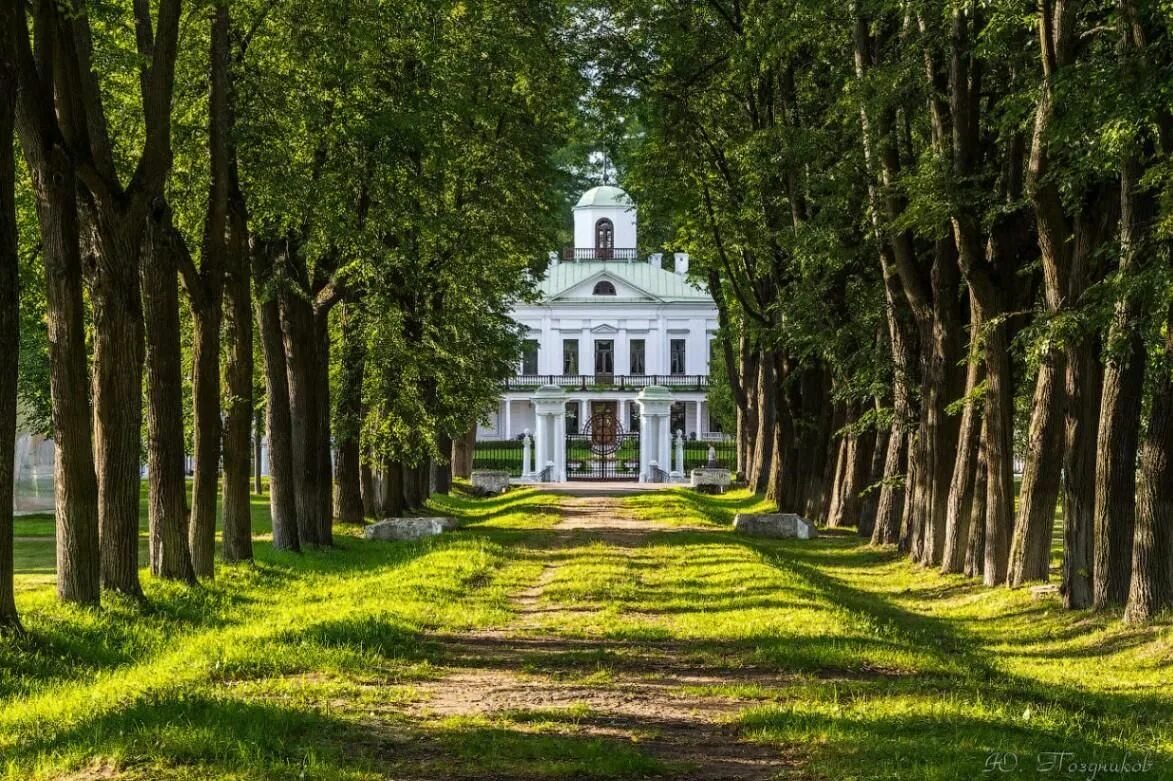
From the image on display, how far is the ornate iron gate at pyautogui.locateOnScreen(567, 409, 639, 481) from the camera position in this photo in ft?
168

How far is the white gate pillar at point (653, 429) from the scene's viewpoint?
4962 cm

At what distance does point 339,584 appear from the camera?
1539 cm

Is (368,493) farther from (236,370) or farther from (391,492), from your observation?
(236,370)

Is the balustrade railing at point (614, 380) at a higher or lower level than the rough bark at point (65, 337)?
higher

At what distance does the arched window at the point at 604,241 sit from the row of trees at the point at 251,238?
52497 millimetres

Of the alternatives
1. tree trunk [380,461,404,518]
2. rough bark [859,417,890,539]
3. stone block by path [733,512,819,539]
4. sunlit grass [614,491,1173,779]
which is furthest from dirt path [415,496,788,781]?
tree trunk [380,461,404,518]

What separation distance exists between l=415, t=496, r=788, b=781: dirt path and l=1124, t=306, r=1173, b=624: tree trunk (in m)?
4.21

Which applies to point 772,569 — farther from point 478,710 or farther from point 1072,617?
point 478,710

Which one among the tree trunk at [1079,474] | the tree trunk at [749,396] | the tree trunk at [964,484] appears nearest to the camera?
the tree trunk at [1079,474]

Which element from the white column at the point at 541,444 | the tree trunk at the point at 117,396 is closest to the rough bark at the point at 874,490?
the tree trunk at the point at 117,396

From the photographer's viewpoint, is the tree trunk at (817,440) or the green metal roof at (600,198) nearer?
the tree trunk at (817,440)

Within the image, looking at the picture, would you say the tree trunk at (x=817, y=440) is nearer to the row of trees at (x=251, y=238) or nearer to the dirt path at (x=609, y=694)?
the row of trees at (x=251, y=238)

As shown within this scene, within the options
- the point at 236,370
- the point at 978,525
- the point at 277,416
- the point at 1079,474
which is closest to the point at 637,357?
the point at 277,416

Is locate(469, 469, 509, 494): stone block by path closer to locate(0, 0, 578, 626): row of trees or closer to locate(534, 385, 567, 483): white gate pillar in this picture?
locate(534, 385, 567, 483): white gate pillar
